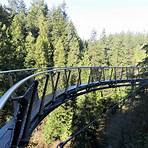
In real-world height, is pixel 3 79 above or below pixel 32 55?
below

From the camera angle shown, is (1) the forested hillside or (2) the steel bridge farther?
(1) the forested hillside

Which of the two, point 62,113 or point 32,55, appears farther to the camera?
point 32,55


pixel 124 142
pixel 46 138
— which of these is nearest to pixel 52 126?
pixel 46 138

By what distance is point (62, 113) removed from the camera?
3966 cm

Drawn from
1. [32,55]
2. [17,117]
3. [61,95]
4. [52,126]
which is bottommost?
[17,117]

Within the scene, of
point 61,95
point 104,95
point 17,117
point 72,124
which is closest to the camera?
point 17,117

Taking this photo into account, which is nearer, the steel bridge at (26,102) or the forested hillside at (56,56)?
the steel bridge at (26,102)

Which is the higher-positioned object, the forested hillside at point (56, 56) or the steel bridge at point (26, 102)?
the forested hillside at point (56, 56)

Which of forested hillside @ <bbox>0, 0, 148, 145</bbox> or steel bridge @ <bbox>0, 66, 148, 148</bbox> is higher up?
forested hillside @ <bbox>0, 0, 148, 145</bbox>

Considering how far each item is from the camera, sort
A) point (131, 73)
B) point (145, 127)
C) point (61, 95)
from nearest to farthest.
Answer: point (61, 95)
point (145, 127)
point (131, 73)

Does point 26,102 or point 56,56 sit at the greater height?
point 56,56

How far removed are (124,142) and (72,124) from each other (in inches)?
903

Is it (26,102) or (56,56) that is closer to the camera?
(26,102)

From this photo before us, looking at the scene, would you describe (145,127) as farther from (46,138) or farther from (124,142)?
(46,138)
